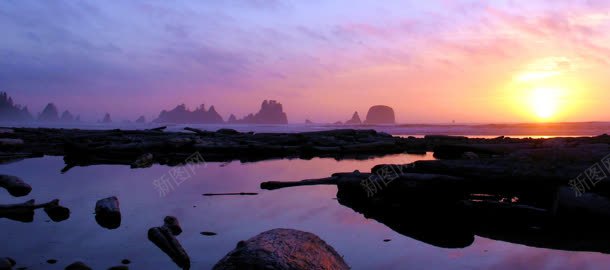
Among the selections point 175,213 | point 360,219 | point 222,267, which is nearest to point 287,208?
point 360,219

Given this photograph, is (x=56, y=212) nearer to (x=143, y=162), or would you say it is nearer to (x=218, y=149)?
(x=143, y=162)

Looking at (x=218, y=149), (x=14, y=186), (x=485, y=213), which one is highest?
(x=218, y=149)

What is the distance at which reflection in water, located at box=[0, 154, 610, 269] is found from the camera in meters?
4.25

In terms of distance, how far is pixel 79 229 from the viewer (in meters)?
5.32

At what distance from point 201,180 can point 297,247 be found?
23.4 feet

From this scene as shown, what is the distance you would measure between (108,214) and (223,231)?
199 centimetres

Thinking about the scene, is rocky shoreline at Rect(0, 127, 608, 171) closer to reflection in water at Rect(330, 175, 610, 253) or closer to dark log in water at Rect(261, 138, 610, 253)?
dark log in water at Rect(261, 138, 610, 253)

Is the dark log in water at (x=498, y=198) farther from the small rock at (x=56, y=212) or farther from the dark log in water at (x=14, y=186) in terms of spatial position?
the dark log in water at (x=14, y=186)

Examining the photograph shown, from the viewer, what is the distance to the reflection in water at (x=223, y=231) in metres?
4.25

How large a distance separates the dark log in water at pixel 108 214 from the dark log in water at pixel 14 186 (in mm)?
2961

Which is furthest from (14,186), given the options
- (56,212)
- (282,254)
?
(282,254)

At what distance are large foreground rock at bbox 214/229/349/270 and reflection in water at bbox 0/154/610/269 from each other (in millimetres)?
573

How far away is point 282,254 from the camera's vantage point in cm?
325
